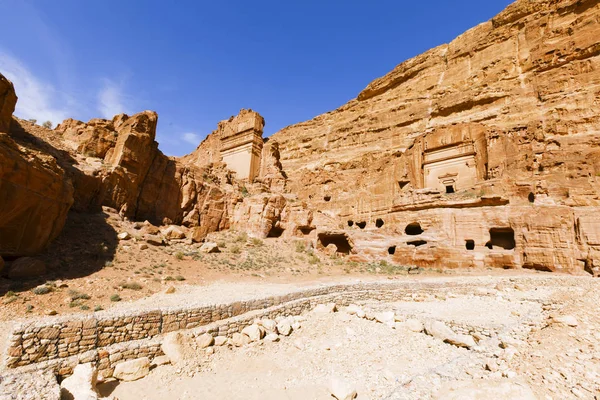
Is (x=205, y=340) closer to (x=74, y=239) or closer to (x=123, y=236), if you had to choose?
(x=74, y=239)

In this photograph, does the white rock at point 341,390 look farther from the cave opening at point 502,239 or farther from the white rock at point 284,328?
the cave opening at point 502,239

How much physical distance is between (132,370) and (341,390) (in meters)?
4.07

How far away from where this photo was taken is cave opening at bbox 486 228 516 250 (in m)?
16.9

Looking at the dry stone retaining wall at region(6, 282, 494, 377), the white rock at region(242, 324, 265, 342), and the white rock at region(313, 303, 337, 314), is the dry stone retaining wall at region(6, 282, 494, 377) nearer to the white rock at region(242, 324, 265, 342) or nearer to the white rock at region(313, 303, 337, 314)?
the white rock at region(242, 324, 265, 342)

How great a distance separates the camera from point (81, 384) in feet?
16.2

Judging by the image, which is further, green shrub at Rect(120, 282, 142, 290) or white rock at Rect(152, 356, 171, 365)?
green shrub at Rect(120, 282, 142, 290)

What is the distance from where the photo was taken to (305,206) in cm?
2494

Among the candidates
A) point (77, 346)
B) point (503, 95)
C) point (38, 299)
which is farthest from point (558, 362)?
point (503, 95)

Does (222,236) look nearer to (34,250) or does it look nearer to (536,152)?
(34,250)

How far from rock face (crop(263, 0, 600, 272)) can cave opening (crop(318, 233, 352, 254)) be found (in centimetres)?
100

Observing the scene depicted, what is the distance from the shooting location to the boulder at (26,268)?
10.2m

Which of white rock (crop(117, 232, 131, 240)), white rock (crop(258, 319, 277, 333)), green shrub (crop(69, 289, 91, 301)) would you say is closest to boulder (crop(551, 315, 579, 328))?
white rock (crop(258, 319, 277, 333))

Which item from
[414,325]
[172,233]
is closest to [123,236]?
[172,233]

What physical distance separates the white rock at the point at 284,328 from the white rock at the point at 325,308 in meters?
1.80
